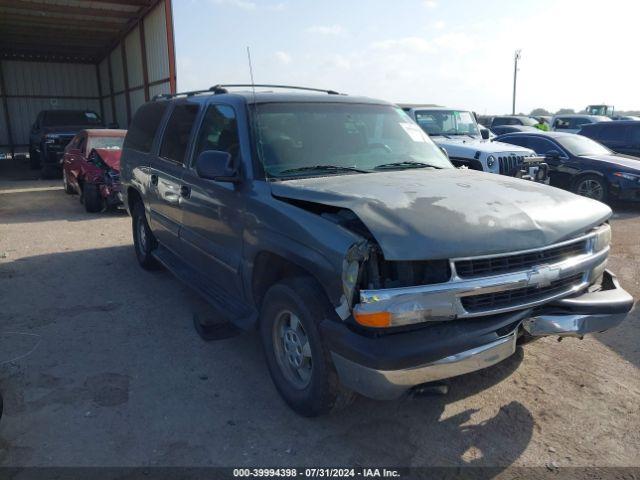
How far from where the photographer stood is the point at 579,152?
35.6 feet

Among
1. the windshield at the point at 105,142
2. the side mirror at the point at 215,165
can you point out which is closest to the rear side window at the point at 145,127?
the side mirror at the point at 215,165

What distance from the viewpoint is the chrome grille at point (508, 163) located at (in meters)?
9.70

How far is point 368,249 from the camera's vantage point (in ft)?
8.55

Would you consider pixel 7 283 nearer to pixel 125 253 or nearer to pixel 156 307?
pixel 125 253

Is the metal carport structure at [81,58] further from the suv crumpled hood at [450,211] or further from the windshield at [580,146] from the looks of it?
the suv crumpled hood at [450,211]

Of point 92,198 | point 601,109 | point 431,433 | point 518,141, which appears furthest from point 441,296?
point 601,109

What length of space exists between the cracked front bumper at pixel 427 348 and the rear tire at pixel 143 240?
386 cm

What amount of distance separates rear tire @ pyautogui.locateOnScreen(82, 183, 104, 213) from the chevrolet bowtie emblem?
8904 mm

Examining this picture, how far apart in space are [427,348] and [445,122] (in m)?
9.73

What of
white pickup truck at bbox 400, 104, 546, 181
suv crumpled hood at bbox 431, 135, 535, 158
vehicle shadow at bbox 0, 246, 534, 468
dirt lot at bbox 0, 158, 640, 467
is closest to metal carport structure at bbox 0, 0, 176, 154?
white pickup truck at bbox 400, 104, 546, 181

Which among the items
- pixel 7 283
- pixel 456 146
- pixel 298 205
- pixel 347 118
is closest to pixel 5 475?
pixel 298 205

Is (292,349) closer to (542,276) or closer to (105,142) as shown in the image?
(542,276)

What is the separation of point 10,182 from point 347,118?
15387 mm

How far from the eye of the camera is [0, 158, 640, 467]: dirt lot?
290 centimetres
